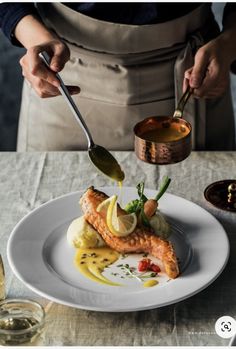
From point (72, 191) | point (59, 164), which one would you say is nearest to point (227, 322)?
point (72, 191)

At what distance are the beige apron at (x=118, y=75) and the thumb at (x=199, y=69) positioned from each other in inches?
2.9

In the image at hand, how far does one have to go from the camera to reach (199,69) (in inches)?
69.6

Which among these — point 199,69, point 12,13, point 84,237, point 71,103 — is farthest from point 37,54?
point 84,237

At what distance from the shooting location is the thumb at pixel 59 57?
166 centimetres

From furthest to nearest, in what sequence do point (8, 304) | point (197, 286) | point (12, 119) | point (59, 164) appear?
point (12, 119)
point (59, 164)
point (197, 286)
point (8, 304)

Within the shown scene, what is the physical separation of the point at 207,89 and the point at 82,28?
329 millimetres

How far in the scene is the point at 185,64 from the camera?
1.86m

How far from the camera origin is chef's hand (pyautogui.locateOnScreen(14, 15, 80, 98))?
1652 mm

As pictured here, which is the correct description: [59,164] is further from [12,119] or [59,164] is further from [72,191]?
[12,119]

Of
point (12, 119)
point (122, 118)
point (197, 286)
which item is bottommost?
point (12, 119)

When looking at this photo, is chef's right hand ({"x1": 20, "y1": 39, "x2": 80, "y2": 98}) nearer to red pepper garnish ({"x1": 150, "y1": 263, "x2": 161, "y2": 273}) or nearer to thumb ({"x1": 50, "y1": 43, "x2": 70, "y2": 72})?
thumb ({"x1": 50, "y1": 43, "x2": 70, "y2": 72})

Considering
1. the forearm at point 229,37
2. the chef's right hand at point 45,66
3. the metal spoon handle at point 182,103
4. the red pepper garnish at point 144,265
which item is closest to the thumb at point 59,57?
the chef's right hand at point 45,66

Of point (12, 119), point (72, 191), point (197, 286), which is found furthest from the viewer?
point (12, 119)

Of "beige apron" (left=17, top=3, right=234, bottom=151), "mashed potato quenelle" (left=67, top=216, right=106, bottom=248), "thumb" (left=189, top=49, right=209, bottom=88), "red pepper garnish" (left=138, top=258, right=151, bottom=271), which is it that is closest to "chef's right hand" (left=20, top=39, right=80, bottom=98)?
"beige apron" (left=17, top=3, right=234, bottom=151)
